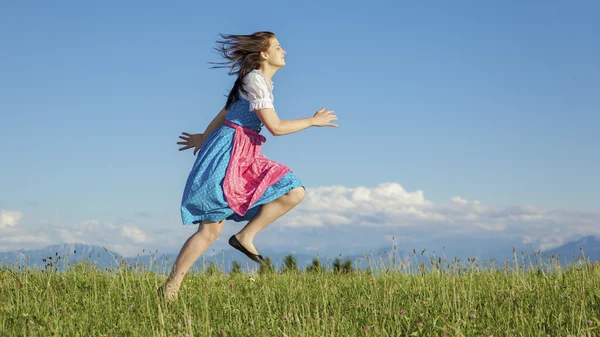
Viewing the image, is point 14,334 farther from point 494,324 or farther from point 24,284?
point 494,324

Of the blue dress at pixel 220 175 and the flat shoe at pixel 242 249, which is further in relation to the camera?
the flat shoe at pixel 242 249

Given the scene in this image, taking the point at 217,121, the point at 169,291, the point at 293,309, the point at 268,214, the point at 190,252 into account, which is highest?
the point at 217,121

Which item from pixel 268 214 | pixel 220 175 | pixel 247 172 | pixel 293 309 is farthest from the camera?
pixel 268 214

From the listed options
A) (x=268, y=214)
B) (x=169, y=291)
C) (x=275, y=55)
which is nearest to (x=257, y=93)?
(x=275, y=55)

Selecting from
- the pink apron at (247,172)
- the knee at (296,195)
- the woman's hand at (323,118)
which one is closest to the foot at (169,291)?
the pink apron at (247,172)

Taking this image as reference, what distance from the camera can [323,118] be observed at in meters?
5.92

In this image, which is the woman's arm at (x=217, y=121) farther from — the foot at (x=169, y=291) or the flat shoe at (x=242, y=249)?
the foot at (x=169, y=291)

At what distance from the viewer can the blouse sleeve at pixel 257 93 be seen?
571 cm

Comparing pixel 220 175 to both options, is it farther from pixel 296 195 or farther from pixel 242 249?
pixel 242 249

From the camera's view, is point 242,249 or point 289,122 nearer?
point 289,122

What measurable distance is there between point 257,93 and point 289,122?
397mm

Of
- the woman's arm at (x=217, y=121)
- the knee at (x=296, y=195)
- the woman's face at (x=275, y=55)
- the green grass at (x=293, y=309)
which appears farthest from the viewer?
the woman's arm at (x=217, y=121)

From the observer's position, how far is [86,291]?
6418 mm

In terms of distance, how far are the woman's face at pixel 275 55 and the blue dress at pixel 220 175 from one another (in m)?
0.24
